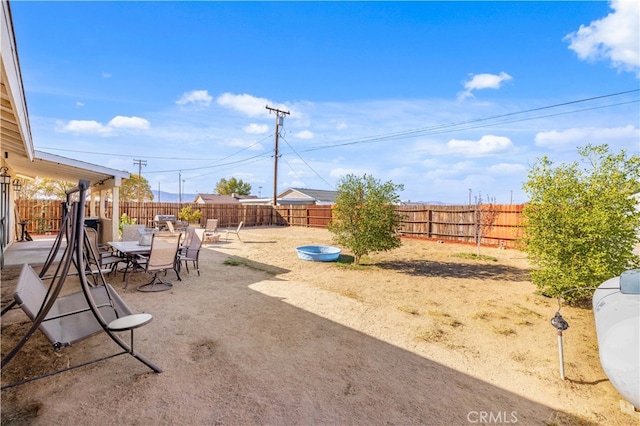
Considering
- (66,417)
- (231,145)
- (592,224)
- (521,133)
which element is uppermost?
(231,145)

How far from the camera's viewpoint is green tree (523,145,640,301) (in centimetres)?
444

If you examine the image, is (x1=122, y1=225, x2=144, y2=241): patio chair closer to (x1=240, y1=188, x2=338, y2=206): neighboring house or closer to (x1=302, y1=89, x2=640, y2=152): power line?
(x1=302, y1=89, x2=640, y2=152): power line

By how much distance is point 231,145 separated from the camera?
42625mm

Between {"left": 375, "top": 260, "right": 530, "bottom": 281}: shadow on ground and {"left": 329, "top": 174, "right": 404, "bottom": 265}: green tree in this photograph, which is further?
{"left": 329, "top": 174, "right": 404, "bottom": 265}: green tree

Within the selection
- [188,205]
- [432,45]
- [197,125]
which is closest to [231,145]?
[197,125]

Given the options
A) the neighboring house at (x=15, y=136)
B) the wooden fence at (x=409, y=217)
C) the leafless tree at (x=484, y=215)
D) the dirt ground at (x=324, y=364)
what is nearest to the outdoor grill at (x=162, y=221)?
the wooden fence at (x=409, y=217)

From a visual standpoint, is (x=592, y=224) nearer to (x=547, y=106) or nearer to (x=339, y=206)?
(x=339, y=206)

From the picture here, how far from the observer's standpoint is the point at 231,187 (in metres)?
52.7

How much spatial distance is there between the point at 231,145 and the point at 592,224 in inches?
1682

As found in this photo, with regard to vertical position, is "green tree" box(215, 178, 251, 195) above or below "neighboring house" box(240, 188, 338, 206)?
above

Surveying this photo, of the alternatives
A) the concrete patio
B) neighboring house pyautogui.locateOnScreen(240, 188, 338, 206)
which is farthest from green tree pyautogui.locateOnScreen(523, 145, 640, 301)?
neighboring house pyautogui.locateOnScreen(240, 188, 338, 206)

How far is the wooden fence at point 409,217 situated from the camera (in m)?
12.0

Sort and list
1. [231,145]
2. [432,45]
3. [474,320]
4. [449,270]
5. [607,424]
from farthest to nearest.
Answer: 1. [231,145]
2. [432,45]
3. [449,270]
4. [474,320]
5. [607,424]

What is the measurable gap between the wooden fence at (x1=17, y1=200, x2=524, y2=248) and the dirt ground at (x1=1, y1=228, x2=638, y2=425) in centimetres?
410
